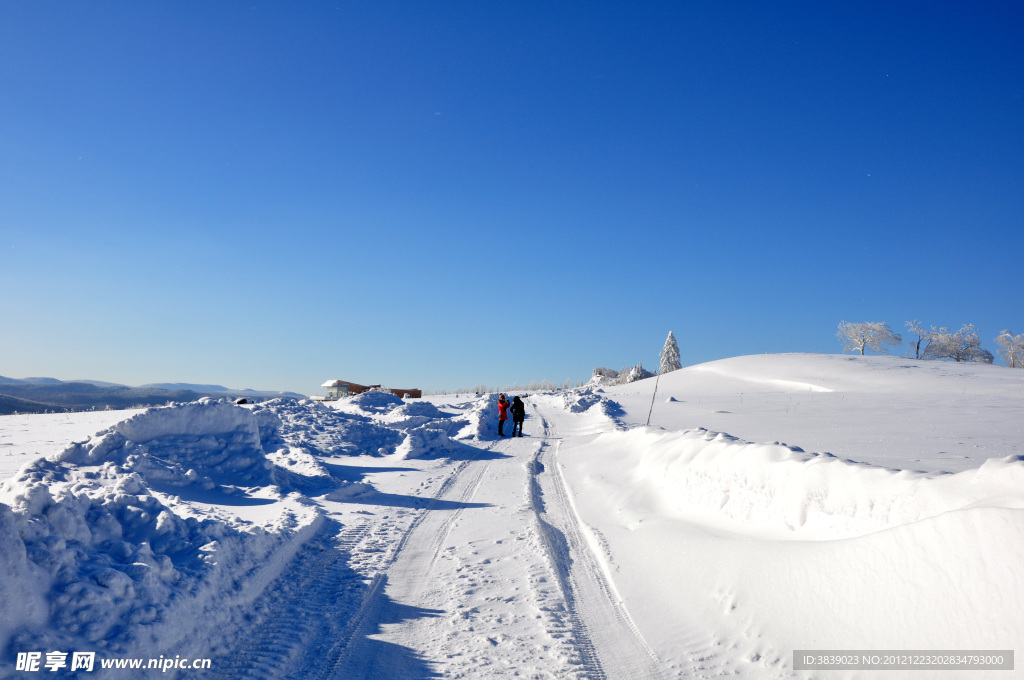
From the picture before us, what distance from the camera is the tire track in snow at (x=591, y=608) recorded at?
4035 mm

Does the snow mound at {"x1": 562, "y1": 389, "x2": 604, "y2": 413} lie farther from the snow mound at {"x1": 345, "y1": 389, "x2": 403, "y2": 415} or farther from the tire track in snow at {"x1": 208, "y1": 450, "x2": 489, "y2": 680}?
the tire track in snow at {"x1": 208, "y1": 450, "x2": 489, "y2": 680}

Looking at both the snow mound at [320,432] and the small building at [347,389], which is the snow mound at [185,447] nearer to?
the snow mound at [320,432]

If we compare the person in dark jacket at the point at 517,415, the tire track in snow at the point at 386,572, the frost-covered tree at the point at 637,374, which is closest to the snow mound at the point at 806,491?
the tire track in snow at the point at 386,572

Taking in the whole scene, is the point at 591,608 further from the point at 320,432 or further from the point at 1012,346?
the point at 1012,346

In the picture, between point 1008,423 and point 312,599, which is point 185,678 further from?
point 1008,423

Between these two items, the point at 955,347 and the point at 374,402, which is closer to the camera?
the point at 374,402

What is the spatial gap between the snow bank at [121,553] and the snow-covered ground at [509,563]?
18mm

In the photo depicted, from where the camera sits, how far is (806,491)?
504cm

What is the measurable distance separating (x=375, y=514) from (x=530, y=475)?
4.15 m

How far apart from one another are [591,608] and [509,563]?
1.35 m

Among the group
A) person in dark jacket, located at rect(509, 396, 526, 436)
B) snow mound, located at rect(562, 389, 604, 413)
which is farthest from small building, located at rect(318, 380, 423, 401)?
person in dark jacket, located at rect(509, 396, 526, 436)

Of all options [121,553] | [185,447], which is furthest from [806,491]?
[185,447]

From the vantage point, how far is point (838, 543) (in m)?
4.30

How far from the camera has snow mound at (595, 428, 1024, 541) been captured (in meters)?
3.79
